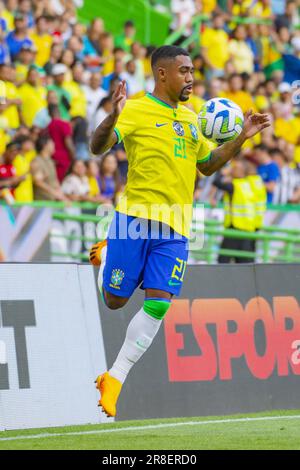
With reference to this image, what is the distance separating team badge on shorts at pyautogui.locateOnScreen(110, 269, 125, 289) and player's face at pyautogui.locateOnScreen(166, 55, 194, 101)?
135 centimetres

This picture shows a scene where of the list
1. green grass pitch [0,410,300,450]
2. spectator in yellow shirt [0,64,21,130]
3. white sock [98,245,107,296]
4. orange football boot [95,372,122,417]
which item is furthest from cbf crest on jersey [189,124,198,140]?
spectator in yellow shirt [0,64,21,130]

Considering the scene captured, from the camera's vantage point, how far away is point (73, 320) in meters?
9.37

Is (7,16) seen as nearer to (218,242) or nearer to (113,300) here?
(218,242)

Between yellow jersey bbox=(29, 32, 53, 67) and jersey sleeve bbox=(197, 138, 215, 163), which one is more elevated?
yellow jersey bbox=(29, 32, 53, 67)

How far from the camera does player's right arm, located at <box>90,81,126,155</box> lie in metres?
7.59

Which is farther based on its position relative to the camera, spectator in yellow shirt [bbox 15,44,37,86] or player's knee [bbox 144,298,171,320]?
spectator in yellow shirt [bbox 15,44,37,86]

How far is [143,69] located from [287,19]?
5.53m

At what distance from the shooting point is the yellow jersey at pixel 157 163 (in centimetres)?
813

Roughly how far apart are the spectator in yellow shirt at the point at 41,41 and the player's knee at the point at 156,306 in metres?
11.5

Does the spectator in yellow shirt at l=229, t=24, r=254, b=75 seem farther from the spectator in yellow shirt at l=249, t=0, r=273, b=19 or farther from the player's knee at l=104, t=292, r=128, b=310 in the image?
the player's knee at l=104, t=292, r=128, b=310

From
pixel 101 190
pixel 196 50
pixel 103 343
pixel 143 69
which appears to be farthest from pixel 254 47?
pixel 103 343

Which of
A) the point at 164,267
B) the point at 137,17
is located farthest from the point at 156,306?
the point at 137,17

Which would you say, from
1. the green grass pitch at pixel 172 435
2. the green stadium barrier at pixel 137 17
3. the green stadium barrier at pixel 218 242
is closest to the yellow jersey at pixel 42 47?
the green stadium barrier at pixel 218 242

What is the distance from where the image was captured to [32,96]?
56.9 feet
